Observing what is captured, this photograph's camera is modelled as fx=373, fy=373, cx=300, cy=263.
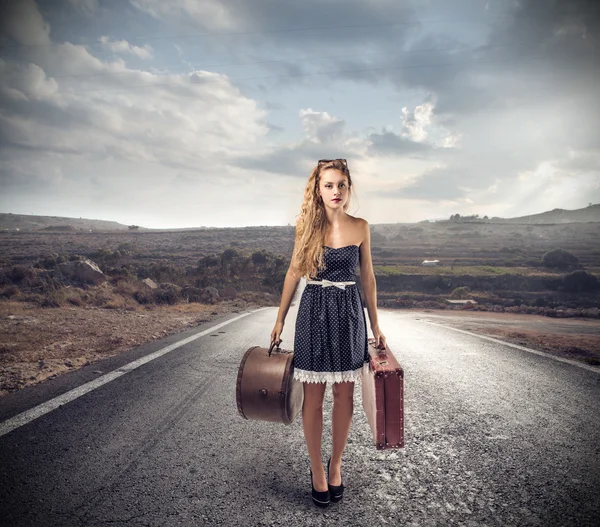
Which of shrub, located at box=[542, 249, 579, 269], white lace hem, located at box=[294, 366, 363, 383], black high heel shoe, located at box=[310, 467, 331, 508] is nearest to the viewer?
black high heel shoe, located at box=[310, 467, 331, 508]

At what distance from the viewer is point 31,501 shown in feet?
7.33

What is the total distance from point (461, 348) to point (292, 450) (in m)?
4.53

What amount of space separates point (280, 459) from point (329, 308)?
4.15 ft

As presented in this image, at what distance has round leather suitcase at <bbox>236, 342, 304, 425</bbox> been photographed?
8.28ft

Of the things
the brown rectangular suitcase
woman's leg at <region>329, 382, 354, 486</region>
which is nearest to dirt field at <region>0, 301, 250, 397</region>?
woman's leg at <region>329, 382, 354, 486</region>

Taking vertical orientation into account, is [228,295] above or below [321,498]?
below

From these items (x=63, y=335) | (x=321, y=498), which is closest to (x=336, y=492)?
(x=321, y=498)

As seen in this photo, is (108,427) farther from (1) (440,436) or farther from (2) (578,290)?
(2) (578,290)

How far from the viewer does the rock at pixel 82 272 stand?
54.1 feet

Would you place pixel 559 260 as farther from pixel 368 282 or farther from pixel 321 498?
pixel 321 498

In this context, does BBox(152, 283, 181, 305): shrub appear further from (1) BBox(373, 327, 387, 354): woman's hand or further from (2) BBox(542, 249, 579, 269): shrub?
(2) BBox(542, 249, 579, 269): shrub

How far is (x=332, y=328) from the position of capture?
2.40 m

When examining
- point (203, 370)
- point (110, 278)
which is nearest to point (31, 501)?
point (203, 370)

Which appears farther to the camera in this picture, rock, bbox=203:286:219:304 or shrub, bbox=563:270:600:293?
shrub, bbox=563:270:600:293
